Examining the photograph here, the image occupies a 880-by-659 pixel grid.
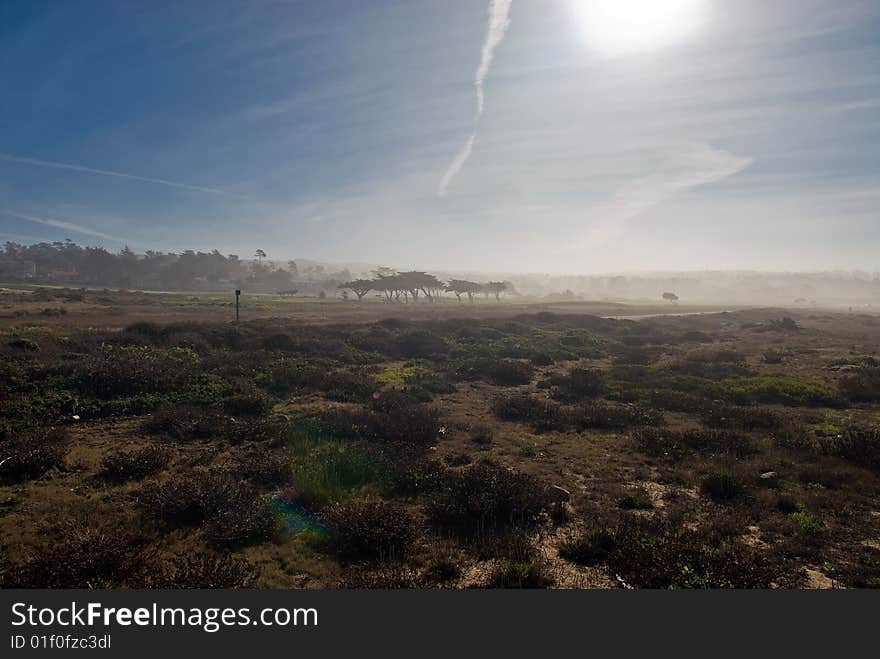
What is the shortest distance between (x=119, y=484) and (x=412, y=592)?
7.54 meters

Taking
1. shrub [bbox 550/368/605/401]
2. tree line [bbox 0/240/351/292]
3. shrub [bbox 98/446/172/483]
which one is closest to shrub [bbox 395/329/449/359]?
shrub [bbox 550/368/605/401]

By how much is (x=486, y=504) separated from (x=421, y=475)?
2.22 metres

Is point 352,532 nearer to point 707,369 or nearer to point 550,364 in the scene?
point 550,364

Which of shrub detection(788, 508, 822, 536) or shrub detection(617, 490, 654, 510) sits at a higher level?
shrub detection(788, 508, 822, 536)

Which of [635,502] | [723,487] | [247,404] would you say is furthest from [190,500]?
[723,487]

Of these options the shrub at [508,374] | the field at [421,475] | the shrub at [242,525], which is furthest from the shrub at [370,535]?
the shrub at [508,374]

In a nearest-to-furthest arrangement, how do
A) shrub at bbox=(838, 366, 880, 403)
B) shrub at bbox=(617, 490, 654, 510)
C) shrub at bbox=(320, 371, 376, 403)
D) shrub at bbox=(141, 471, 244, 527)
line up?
1. shrub at bbox=(141, 471, 244, 527)
2. shrub at bbox=(617, 490, 654, 510)
3. shrub at bbox=(838, 366, 880, 403)
4. shrub at bbox=(320, 371, 376, 403)

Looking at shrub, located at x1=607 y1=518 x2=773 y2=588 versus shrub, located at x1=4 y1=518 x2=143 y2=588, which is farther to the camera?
shrub, located at x1=607 y1=518 x2=773 y2=588

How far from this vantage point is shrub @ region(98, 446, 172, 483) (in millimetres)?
9164

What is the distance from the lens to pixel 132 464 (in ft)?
30.4

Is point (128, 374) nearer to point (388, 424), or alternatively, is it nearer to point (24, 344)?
point (24, 344)

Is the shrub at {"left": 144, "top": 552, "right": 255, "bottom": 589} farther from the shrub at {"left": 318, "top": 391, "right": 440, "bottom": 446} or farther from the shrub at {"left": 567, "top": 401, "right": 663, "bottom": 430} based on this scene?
the shrub at {"left": 567, "top": 401, "right": 663, "bottom": 430}

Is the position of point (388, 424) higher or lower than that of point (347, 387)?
lower

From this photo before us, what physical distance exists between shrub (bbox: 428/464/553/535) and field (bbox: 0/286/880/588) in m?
0.04
